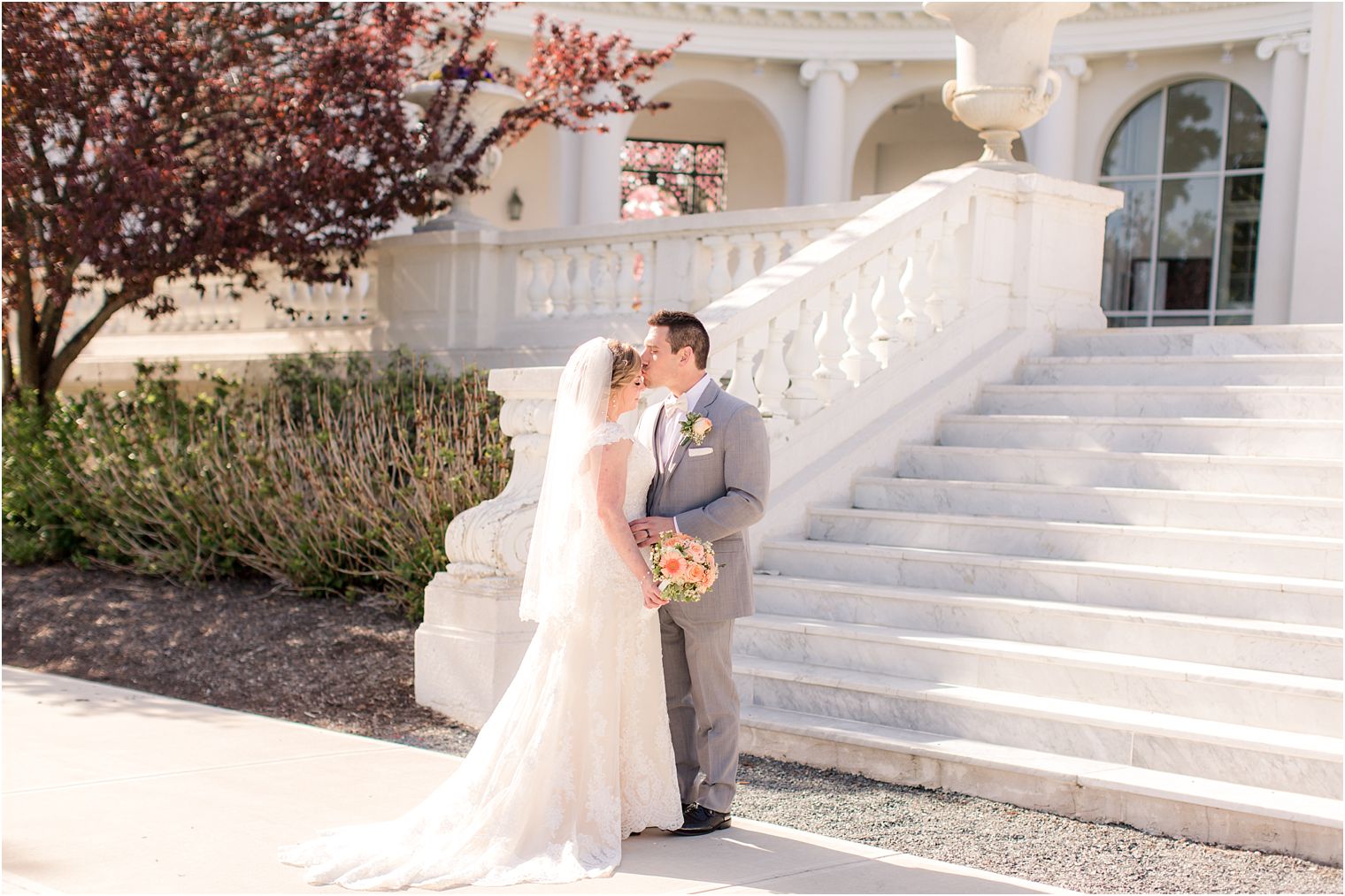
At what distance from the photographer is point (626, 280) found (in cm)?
1085

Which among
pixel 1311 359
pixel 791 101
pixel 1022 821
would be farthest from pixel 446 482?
pixel 791 101

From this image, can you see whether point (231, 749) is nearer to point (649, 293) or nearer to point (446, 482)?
point (446, 482)

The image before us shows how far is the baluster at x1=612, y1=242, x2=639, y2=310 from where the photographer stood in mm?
10844

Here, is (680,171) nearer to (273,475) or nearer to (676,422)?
(273,475)

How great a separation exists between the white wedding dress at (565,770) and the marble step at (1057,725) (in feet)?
4.95

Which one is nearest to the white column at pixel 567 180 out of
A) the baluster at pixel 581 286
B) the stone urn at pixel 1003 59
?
the baluster at pixel 581 286

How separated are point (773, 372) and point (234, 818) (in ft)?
12.7

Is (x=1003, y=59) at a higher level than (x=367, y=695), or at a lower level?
higher

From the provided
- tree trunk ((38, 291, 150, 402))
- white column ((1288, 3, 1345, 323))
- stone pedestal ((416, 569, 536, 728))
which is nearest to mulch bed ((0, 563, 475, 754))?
stone pedestal ((416, 569, 536, 728))

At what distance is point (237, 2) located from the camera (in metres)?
11.8

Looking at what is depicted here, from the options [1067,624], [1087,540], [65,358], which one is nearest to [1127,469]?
[1087,540]

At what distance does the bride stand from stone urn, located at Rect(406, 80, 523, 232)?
751 centimetres

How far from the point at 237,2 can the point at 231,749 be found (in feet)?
24.8

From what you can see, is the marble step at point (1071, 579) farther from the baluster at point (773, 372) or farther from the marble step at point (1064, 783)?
the marble step at point (1064, 783)
